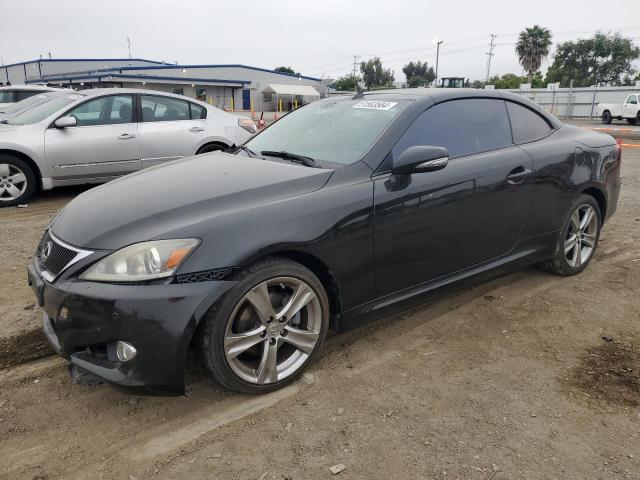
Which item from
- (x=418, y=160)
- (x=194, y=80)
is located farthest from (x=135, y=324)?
(x=194, y=80)

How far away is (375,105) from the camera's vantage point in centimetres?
351

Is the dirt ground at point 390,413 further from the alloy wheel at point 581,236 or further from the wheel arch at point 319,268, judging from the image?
the alloy wheel at point 581,236

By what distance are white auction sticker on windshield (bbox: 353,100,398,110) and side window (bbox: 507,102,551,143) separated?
1.08 meters

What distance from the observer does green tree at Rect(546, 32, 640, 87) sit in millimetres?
61531

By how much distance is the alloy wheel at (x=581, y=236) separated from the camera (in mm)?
4258

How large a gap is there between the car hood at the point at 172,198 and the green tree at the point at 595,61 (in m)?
68.5

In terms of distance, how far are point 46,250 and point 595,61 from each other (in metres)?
74.0

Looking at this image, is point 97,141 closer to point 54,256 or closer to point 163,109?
point 163,109

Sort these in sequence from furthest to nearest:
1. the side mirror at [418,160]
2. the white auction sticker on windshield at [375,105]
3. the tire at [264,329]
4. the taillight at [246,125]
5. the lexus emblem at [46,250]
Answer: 1. the taillight at [246,125]
2. the white auction sticker on windshield at [375,105]
3. the side mirror at [418,160]
4. the lexus emblem at [46,250]
5. the tire at [264,329]

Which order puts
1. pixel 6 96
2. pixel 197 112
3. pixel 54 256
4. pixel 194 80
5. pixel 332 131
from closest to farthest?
pixel 54 256 → pixel 332 131 → pixel 197 112 → pixel 6 96 → pixel 194 80

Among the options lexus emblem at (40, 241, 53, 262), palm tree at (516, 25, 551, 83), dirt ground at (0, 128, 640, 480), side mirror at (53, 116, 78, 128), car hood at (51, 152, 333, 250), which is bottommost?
dirt ground at (0, 128, 640, 480)

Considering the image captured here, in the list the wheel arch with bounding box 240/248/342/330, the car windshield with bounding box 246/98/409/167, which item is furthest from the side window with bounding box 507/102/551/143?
the wheel arch with bounding box 240/248/342/330

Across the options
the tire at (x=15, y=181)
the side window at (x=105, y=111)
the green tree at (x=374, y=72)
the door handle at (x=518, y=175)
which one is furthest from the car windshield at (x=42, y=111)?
the green tree at (x=374, y=72)

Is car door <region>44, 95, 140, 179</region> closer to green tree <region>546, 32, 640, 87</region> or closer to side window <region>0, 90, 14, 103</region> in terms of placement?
A: side window <region>0, 90, 14, 103</region>
